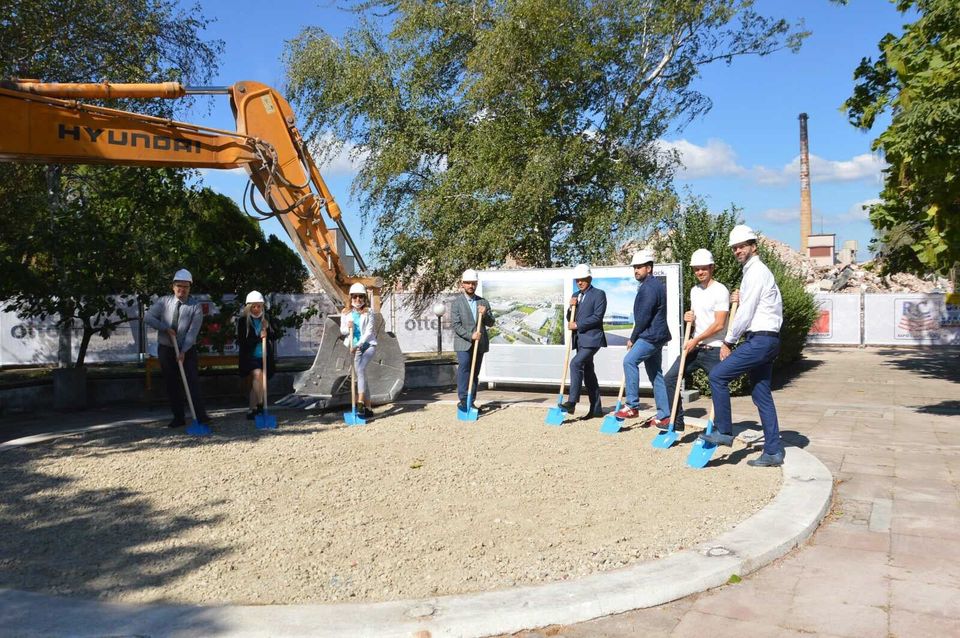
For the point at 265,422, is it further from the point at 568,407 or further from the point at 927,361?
the point at 927,361

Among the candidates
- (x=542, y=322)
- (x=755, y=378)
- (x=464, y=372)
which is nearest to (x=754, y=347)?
(x=755, y=378)

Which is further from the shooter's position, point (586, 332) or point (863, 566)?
point (586, 332)

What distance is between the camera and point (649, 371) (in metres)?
8.80

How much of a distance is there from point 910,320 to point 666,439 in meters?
23.0

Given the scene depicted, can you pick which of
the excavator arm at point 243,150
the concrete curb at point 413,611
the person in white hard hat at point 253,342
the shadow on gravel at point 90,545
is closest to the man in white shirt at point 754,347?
the concrete curb at point 413,611

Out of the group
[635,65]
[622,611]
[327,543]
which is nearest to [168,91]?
[327,543]

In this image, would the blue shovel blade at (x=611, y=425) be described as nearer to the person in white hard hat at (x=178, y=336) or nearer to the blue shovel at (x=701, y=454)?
the blue shovel at (x=701, y=454)

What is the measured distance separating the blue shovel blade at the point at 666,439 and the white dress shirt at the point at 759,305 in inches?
58.3

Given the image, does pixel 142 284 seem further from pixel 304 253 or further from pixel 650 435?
pixel 650 435

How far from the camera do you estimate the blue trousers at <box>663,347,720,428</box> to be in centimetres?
734

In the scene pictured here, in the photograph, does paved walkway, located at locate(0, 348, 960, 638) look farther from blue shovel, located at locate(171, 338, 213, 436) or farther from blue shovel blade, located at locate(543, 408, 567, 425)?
blue shovel, located at locate(171, 338, 213, 436)

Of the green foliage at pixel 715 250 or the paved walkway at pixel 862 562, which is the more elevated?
the green foliage at pixel 715 250

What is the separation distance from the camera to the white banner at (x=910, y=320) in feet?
84.9

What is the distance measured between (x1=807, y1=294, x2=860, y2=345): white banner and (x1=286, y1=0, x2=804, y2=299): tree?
12.3 metres
